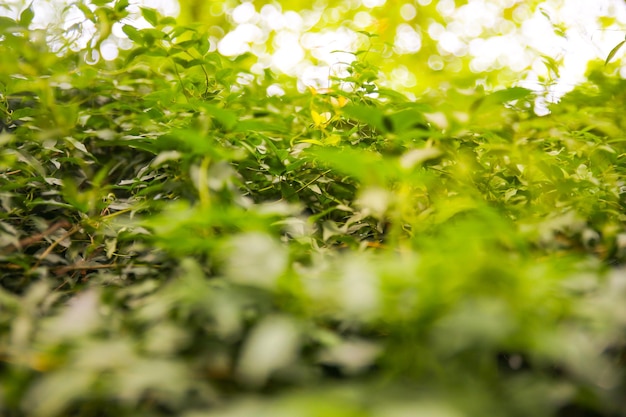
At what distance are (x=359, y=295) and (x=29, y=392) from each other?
36 centimetres

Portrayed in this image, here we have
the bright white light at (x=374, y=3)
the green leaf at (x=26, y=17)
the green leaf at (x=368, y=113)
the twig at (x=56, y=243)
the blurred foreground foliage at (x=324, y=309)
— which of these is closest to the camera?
the blurred foreground foliage at (x=324, y=309)

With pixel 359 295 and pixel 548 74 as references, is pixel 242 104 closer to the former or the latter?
pixel 548 74

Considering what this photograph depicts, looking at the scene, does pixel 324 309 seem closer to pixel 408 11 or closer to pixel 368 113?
pixel 368 113

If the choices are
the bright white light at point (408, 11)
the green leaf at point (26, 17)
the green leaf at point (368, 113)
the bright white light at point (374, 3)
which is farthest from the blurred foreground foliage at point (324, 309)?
the bright white light at point (408, 11)

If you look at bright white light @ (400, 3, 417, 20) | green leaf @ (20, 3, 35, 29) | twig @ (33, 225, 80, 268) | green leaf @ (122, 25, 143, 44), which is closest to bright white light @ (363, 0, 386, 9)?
bright white light @ (400, 3, 417, 20)

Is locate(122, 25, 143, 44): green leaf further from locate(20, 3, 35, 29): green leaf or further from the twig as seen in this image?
the twig

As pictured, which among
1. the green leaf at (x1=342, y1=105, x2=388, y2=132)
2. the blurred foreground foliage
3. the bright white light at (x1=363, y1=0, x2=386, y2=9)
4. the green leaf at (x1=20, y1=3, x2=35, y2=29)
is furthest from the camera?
the bright white light at (x1=363, y1=0, x2=386, y2=9)

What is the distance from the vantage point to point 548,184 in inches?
41.0

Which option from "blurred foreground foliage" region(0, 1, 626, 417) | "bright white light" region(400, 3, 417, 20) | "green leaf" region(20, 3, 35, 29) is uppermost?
"green leaf" region(20, 3, 35, 29)

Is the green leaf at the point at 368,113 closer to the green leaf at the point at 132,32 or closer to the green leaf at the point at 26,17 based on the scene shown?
the green leaf at the point at 132,32

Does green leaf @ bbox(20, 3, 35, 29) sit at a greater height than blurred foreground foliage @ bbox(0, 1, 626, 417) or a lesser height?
greater

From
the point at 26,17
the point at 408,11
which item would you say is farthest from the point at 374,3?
the point at 26,17

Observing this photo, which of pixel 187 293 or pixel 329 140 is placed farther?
pixel 329 140

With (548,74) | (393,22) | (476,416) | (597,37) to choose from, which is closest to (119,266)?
(476,416)
